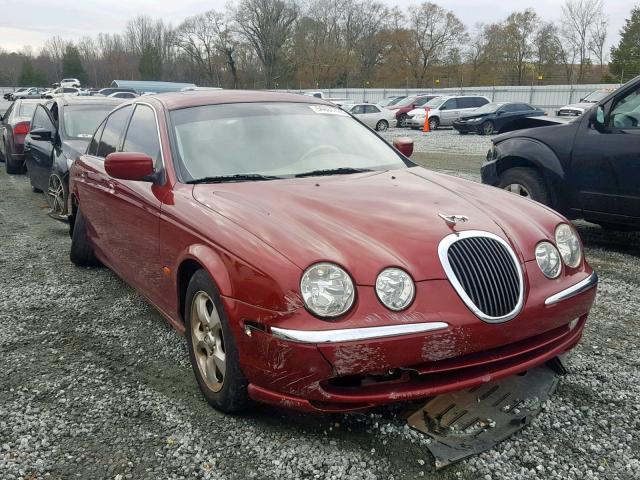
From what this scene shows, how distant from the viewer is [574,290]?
9.06ft

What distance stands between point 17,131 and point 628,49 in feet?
200

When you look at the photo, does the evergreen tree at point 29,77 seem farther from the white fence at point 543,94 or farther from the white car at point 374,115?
the white car at point 374,115

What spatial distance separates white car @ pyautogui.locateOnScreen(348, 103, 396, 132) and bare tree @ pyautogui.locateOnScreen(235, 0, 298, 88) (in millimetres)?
49597

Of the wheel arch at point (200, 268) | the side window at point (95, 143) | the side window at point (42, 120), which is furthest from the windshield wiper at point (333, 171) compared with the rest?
the side window at point (42, 120)

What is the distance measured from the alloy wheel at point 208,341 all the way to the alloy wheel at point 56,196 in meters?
4.61

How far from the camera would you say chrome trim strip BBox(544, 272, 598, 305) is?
263cm

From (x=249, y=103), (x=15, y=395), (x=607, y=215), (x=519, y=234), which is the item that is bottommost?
(x=15, y=395)

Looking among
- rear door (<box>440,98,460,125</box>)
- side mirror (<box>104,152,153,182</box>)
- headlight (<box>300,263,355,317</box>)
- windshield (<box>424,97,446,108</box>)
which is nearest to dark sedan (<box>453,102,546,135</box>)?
rear door (<box>440,98,460,125</box>)

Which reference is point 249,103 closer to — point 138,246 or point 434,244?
point 138,246

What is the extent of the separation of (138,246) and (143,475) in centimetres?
167

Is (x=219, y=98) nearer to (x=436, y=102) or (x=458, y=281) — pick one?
(x=458, y=281)

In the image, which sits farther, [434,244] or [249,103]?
[249,103]

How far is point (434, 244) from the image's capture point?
8.27ft

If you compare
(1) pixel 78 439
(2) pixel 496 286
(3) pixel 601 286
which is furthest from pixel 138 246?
(3) pixel 601 286
